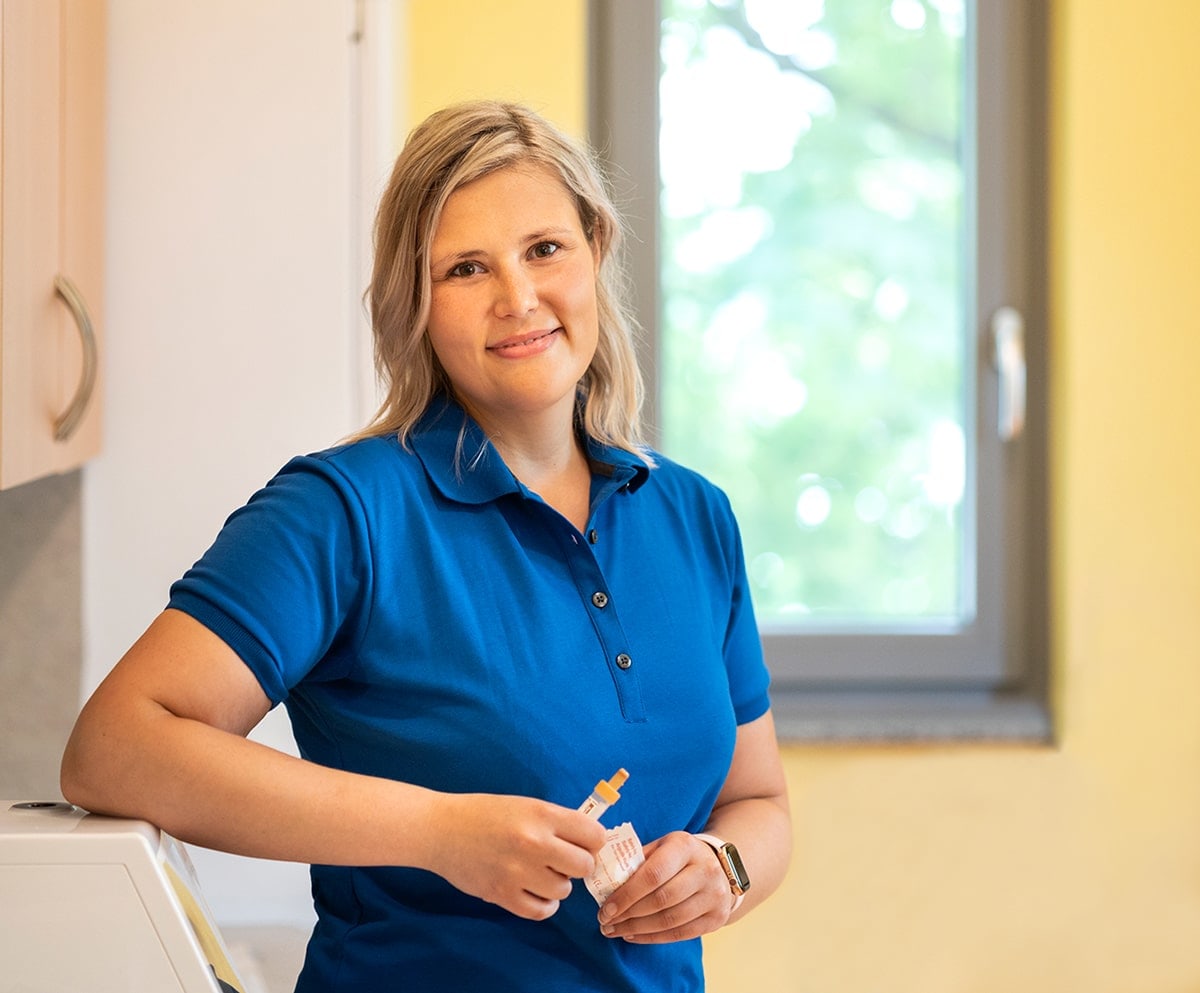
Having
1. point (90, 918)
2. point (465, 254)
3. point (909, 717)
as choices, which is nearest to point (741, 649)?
→ point (465, 254)

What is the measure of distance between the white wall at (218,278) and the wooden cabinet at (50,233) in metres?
0.06

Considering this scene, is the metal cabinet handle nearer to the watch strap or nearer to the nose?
the nose

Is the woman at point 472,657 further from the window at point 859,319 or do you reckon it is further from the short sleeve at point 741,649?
the window at point 859,319

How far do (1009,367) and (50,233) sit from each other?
154cm

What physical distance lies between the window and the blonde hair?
3.54 feet

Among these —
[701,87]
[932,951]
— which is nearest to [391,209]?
[701,87]

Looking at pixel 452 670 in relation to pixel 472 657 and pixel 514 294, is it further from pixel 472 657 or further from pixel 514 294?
pixel 514 294

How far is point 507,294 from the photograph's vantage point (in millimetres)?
1161

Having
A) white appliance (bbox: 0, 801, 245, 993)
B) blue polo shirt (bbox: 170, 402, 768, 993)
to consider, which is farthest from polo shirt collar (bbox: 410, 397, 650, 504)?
white appliance (bbox: 0, 801, 245, 993)

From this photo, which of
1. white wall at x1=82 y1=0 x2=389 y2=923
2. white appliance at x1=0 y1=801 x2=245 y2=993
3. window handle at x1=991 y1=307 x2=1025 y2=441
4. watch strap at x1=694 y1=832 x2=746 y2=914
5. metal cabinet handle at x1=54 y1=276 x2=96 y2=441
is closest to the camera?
white appliance at x1=0 y1=801 x2=245 y2=993

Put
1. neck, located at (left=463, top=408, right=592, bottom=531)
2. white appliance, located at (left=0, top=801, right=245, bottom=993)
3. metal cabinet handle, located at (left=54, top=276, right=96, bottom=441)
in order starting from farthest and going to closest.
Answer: metal cabinet handle, located at (left=54, top=276, right=96, bottom=441)
neck, located at (left=463, top=408, right=592, bottom=531)
white appliance, located at (left=0, top=801, right=245, bottom=993)

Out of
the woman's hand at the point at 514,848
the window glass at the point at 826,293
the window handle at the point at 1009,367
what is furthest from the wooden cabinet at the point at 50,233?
the window handle at the point at 1009,367

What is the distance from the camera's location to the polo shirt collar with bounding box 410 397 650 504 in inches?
44.9

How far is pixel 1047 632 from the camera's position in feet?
7.75
